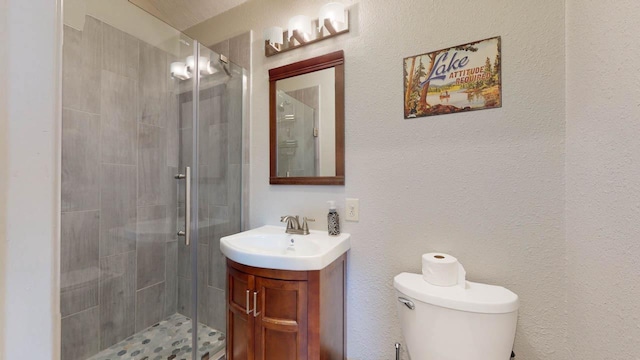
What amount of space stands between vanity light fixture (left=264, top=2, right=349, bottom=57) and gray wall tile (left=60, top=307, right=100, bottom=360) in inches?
77.9

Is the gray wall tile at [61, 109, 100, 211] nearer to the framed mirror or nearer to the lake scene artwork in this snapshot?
the framed mirror

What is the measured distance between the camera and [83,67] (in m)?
1.52

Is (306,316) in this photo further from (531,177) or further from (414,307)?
(531,177)

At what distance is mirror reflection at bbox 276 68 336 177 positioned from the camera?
1.49 meters

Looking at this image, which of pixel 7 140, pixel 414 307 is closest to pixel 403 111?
pixel 414 307

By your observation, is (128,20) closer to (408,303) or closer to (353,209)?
(353,209)

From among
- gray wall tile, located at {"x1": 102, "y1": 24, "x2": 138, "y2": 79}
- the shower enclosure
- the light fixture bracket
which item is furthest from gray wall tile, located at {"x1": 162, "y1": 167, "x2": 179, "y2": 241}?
the light fixture bracket

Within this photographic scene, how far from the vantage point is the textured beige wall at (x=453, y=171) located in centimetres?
103

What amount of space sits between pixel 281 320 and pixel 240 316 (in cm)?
24

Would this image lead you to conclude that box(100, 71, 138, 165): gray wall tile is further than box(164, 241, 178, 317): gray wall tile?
No

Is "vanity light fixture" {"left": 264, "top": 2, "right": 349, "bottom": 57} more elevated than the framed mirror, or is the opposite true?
"vanity light fixture" {"left": 264, "top": 2, "right": 349, "bottom": 57}

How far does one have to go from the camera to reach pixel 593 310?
2.70 ft

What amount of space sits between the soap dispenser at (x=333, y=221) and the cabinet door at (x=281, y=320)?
395 millimetres

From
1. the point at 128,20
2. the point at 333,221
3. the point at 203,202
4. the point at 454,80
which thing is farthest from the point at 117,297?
the point at 454,80
